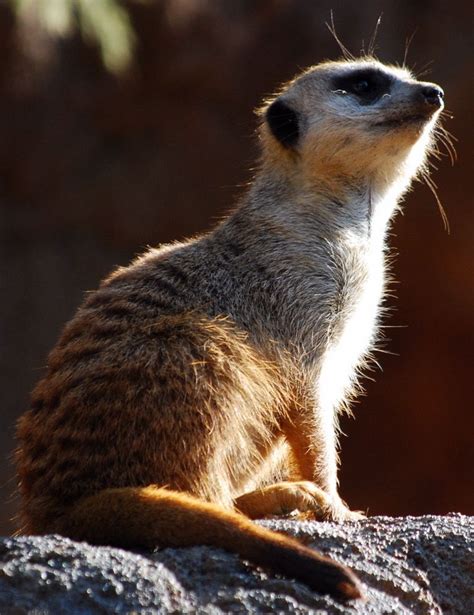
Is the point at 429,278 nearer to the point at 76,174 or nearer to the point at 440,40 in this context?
the point at 440,40

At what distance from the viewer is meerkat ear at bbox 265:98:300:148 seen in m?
4.43

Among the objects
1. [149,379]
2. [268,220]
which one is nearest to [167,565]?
[149,379]

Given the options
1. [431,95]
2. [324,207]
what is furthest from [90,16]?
[431,95]

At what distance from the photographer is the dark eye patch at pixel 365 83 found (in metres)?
4.41

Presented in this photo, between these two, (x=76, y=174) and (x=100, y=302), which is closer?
(x=100, y=302)

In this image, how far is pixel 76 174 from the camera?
7.55 m

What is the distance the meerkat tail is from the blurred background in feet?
14.8

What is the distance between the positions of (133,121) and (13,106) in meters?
0.74

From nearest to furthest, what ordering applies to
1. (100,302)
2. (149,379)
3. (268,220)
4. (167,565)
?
(167,565)
(149,379)
(100,302)
(268,220)

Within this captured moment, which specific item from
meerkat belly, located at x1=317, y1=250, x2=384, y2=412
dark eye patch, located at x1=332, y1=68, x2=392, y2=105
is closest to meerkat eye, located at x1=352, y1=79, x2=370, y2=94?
dark eye patch, located at x1=332, y1=68, x2=392, y2=105

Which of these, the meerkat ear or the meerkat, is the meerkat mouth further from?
the meerkat ear

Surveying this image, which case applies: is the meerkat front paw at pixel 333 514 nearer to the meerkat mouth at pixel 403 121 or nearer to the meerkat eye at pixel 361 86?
the meerkat mouth at pixel 403 121

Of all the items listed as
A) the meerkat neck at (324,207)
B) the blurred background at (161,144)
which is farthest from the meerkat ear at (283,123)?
the blurred background at (161,144)

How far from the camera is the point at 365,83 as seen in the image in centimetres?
446
